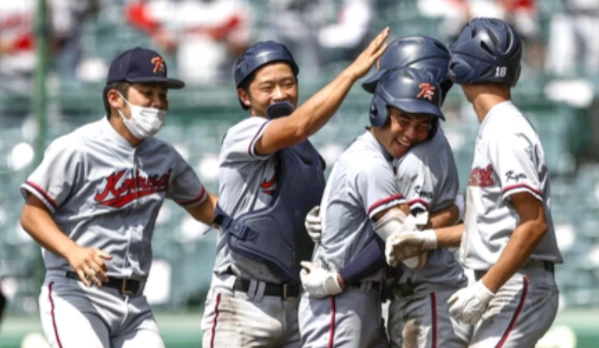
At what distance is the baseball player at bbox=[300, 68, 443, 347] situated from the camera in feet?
16.0

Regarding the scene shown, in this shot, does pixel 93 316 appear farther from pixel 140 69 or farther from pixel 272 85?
pixel 272 85

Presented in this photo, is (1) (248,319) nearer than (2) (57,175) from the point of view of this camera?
Yes

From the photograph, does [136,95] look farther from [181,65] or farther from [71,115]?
[181,65]

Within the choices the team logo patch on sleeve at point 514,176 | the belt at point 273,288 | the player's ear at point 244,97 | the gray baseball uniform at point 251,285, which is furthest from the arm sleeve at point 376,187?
the player's ear at point 244,97

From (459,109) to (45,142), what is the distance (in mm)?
3422

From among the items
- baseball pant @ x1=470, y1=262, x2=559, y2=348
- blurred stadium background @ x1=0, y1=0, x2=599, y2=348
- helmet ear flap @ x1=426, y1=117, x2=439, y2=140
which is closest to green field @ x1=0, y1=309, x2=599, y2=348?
blurred stadium background @ x1=0, y1=0, x2=599, y2=348

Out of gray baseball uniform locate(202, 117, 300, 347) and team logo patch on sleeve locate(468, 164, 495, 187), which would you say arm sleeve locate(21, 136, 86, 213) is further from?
team logo patch on sleeve locate(468, 164, 495, 187)

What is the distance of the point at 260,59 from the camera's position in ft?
17.8

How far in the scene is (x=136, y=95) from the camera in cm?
565

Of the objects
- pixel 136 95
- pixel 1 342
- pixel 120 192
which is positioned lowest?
pixel 1 342

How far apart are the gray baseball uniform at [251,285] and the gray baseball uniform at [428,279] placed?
1.77ft

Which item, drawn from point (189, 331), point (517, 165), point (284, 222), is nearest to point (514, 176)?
point (517, 165)

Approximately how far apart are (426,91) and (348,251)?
68cm

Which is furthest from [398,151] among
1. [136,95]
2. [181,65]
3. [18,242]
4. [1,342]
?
[181,65]
